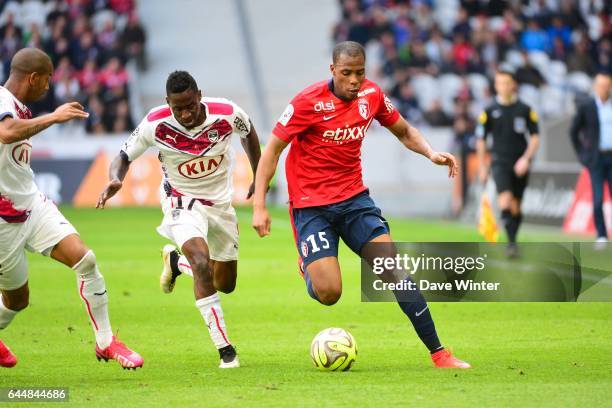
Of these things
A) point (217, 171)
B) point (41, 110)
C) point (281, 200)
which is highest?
point (217, 171)

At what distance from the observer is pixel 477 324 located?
10.1m

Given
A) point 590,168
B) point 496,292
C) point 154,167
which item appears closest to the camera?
point 496,292

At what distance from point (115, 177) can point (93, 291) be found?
2.72 feet

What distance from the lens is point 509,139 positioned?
15.1 m

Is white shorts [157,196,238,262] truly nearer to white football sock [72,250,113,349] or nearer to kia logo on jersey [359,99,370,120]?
white football sock [72,250,113,349]

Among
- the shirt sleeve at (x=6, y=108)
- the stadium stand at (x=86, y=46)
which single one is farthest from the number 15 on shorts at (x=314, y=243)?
the stadium stand at (x=86, y=46)

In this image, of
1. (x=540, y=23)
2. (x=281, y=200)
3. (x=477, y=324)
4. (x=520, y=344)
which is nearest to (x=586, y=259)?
(x=477, y=324)

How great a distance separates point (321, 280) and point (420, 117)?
827 inches

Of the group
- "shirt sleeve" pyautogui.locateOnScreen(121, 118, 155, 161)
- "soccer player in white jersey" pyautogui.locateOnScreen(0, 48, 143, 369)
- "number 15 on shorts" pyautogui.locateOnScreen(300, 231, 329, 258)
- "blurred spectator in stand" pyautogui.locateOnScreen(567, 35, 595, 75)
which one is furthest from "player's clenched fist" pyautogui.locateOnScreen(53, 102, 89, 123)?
"blurred spectator in stand" pyautogui.locateOnScreen(567, 35, 595, 75)

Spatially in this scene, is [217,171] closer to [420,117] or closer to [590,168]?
[590,168]

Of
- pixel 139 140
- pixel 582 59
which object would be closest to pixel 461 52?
pixel 582 59

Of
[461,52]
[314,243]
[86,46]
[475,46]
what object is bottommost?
[461,52]

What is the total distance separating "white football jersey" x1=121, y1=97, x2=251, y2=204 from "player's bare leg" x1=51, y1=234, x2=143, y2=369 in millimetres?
1007

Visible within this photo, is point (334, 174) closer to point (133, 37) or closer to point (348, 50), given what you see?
point (348, 50)
